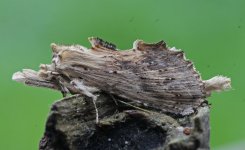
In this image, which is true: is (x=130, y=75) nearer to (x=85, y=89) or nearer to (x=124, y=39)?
(x=85, y=89)

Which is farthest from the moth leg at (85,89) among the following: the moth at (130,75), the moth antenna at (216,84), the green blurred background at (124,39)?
the green blurred background at (124,39)

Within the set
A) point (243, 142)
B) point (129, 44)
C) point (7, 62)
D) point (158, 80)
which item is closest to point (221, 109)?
point (243, 142)

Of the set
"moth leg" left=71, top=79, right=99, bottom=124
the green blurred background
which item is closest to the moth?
"moth leg" left=71, top=79, right=99, bottom=124

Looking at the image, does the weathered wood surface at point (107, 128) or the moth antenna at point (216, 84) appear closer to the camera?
the weathered wood surface at point (107, 128)

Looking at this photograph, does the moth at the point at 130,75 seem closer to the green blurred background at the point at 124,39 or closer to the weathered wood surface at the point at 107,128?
the weathered wood surface at the point at 107,128

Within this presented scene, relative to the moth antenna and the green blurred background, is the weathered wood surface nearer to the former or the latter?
the moth antenna
